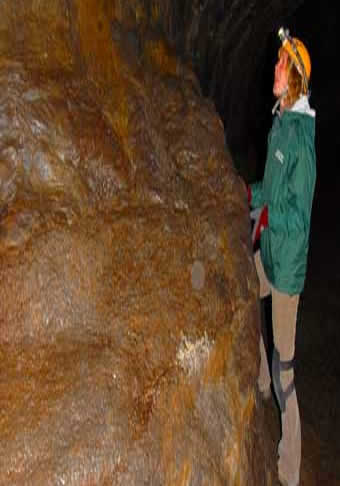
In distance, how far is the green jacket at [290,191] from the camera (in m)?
2.67

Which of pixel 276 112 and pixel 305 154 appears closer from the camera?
pixel 305 154

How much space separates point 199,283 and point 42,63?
1.20m

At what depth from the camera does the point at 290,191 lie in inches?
107

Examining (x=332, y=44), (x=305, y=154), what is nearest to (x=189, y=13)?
(x=305, y=154)

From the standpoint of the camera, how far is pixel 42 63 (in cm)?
220

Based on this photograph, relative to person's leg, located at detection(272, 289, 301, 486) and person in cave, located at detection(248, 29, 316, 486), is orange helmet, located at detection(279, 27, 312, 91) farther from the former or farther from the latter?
person's leg, located at detection(272, 289, 301, 486)

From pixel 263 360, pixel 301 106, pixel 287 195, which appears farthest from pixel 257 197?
pixel 263 360

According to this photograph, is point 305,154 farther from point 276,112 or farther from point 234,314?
point 234,314

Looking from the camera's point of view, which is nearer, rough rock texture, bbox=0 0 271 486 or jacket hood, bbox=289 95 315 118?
rough rock texture, bbox=0 0 271 486

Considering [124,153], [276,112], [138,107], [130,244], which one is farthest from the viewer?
[276,112]

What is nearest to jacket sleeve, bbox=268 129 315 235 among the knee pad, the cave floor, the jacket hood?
the jacket hood

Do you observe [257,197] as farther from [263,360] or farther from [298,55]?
[263,360]

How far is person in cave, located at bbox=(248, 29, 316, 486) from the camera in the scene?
267cm

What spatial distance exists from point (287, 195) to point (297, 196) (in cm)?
5
